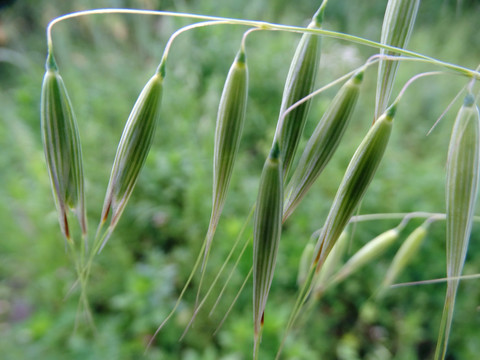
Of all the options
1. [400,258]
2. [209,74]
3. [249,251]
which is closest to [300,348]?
[249,251]

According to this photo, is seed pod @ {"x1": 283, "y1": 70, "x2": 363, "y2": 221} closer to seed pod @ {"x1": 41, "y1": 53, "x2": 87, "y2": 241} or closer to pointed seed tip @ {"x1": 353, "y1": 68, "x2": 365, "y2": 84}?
pointed seed tip @ {"x1": 353, "y1": 68, "x2": 365, "y2": 84}

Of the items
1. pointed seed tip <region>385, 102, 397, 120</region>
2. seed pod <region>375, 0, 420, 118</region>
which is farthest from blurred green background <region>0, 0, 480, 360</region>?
pointed seed tip <region>385, 102, 397, 120</region>

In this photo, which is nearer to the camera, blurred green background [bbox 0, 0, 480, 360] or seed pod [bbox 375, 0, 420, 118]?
seed pod [bbox 375, 0, 420, 118]

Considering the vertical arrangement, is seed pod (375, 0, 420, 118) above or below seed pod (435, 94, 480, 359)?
above

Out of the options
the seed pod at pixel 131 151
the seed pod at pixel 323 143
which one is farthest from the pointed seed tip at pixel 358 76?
the seed pod at pixel 131 151

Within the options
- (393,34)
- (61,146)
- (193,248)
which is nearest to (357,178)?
(393,34)

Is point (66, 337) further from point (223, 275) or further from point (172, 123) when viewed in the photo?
point (172, 123)

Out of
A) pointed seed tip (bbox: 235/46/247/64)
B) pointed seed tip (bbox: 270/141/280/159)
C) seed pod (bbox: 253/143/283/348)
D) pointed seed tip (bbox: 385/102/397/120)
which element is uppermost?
pointed seed tip (bbox: 235/46/247/64)

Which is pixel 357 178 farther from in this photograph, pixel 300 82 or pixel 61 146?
pixel 61 146
